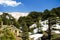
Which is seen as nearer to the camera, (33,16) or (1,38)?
(1,38)

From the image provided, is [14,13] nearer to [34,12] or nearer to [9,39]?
[34,12]

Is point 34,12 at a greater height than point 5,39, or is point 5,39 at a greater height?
point 34,12

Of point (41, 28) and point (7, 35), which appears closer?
point (7, 35)

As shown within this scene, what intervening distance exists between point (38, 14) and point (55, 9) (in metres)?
4.69

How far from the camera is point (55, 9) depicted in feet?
164

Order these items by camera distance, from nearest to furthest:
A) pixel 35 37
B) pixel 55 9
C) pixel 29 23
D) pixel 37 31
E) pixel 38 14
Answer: pixel 35 37
pixel 37 31
pixel 29 23
pixel 55 9
pixel 38 14

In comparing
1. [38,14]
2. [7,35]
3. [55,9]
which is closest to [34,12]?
[38,14]

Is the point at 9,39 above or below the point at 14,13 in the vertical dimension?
below

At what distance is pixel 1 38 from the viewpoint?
60.5 feet

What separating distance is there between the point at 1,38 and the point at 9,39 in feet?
1.94

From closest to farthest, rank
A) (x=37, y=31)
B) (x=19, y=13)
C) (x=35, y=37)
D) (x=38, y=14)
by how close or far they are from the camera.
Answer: (x=35, y=37) → (x=37, y=31) → (x=38, y=14) → (x=19, y=13)

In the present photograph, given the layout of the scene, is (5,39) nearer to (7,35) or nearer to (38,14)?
(7,35)

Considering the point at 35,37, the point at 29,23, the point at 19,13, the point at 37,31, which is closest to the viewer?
the point at 35,37

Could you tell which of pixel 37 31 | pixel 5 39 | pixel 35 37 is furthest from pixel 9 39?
pixel 37 31
